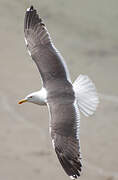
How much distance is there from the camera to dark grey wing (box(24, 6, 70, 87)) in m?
3.74

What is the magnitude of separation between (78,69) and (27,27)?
159cm

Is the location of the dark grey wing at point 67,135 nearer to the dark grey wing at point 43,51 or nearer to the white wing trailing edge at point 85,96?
the white wing trailing edge at point 85,96

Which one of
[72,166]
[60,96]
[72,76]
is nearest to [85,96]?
[60,96]

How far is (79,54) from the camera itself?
569 centimetres

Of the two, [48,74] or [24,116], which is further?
[24,116]

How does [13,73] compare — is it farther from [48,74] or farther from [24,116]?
[48,74]

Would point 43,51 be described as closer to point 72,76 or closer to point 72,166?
point 72,166

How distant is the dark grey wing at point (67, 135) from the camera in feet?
10.3

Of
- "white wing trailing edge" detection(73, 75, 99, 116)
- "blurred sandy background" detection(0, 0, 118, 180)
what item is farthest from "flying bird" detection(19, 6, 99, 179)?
"blurred sandy background" detection(0, 0, 118, 180)

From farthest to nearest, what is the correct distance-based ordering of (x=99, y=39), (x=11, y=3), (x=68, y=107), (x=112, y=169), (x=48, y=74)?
(x=11, y=3), (x=99, y=39), (x=112, y=169), (x=48, y=74), (x=68, y=107)

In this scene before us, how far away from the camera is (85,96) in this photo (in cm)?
367

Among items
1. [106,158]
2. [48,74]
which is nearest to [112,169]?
[106,158]

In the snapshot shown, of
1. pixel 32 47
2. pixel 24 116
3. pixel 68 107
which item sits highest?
pixel 32 47

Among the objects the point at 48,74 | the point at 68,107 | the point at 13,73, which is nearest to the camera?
the point at 68,107
